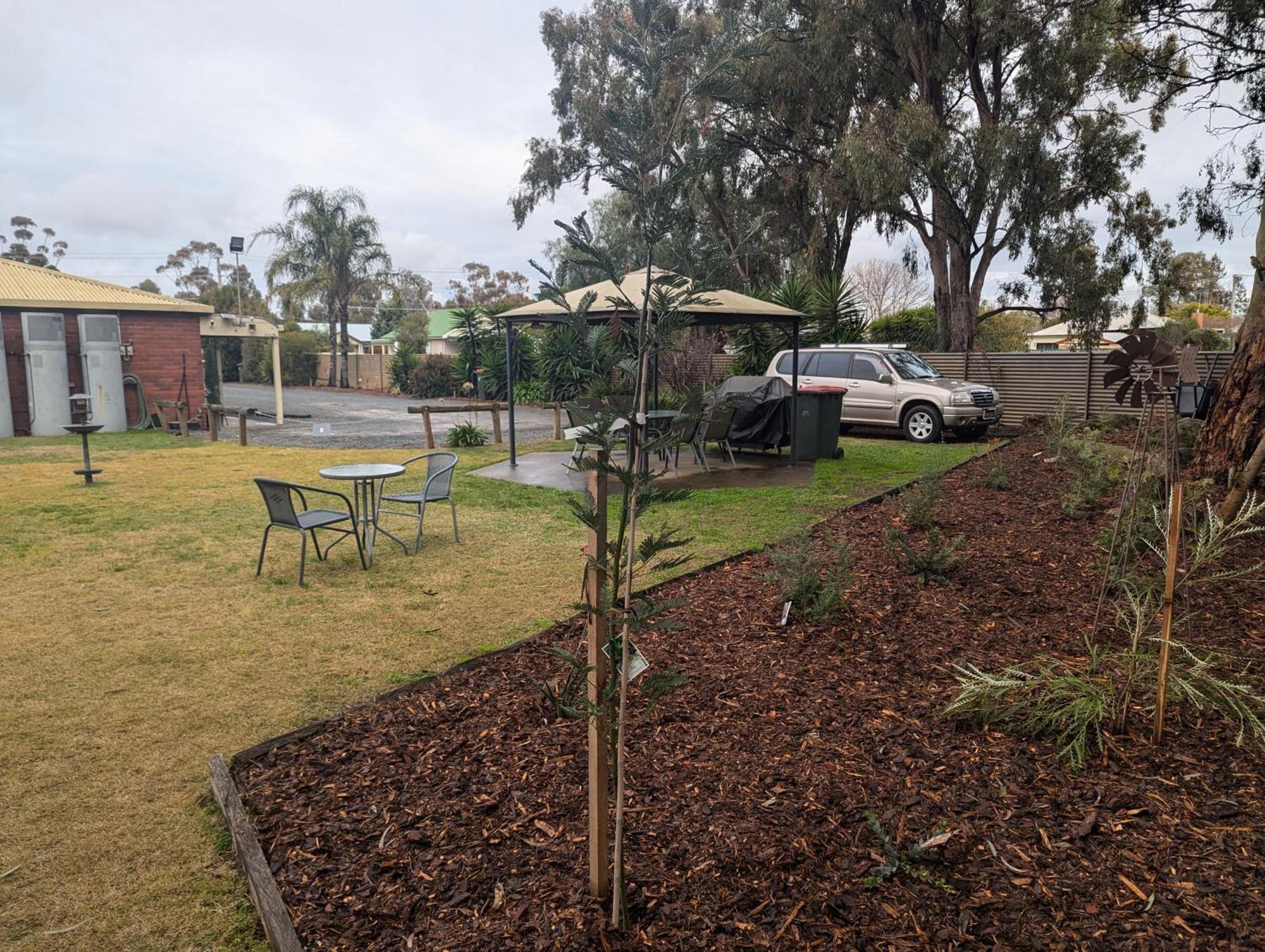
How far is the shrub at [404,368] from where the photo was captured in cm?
3262

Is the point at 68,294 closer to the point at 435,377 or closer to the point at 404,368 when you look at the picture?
the point at 435,377

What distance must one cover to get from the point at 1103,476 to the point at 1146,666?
383cm

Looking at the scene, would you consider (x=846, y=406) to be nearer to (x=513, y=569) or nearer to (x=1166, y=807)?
(x=513, y=569)

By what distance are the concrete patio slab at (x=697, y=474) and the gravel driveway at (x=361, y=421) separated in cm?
354

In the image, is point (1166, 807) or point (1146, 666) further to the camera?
Answer: point (1146, 666)

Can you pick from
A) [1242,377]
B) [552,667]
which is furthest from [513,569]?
[1242,377]

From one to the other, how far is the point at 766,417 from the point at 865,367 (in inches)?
163

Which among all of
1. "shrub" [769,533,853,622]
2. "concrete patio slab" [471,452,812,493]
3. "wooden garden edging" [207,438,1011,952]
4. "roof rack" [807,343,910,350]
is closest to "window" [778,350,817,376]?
"roof rack" [807,343,910,350]

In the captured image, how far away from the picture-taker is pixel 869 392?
14.6m

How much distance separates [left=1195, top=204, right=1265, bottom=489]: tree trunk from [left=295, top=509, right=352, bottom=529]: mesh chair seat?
660cm

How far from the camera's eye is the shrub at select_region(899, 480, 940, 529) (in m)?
5.99

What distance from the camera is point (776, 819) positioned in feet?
8.42

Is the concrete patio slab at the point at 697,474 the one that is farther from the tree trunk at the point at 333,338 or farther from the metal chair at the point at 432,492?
the tree trunk at the point at 333,338

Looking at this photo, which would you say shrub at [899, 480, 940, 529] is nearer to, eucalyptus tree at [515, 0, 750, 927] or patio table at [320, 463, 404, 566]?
patio table at [320, 463, 404, 566]
